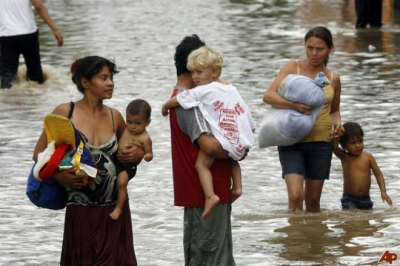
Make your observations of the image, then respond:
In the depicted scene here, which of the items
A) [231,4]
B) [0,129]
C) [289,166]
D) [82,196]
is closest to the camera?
[82,196]

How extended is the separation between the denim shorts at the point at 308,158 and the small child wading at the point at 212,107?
1965 mm

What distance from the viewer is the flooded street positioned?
8.47m

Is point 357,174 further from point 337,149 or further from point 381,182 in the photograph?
point 337,149

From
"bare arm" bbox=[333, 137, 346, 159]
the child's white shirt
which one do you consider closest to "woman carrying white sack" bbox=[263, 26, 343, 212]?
"bare arm" bbox=[333, 137, 346, 159]

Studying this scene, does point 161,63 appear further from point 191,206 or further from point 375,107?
point 191,206

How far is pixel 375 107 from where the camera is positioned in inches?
547

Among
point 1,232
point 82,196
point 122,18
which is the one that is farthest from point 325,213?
point 122,18

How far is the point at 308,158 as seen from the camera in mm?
8680

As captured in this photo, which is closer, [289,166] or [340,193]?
[289,166]

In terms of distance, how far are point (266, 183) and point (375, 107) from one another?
12.1ft

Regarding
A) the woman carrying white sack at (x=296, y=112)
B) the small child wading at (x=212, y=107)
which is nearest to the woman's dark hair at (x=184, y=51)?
the small child wading at (x=212, y=107)

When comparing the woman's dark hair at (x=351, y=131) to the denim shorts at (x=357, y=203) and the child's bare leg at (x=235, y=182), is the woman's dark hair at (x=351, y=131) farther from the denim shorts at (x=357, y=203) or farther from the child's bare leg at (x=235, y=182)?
the child's bare leg at (x=235, y=182)

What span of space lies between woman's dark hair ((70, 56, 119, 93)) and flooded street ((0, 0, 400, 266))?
70.0 inches

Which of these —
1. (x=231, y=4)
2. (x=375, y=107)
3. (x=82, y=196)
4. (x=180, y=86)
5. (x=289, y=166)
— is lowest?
(x=231, y=4)
